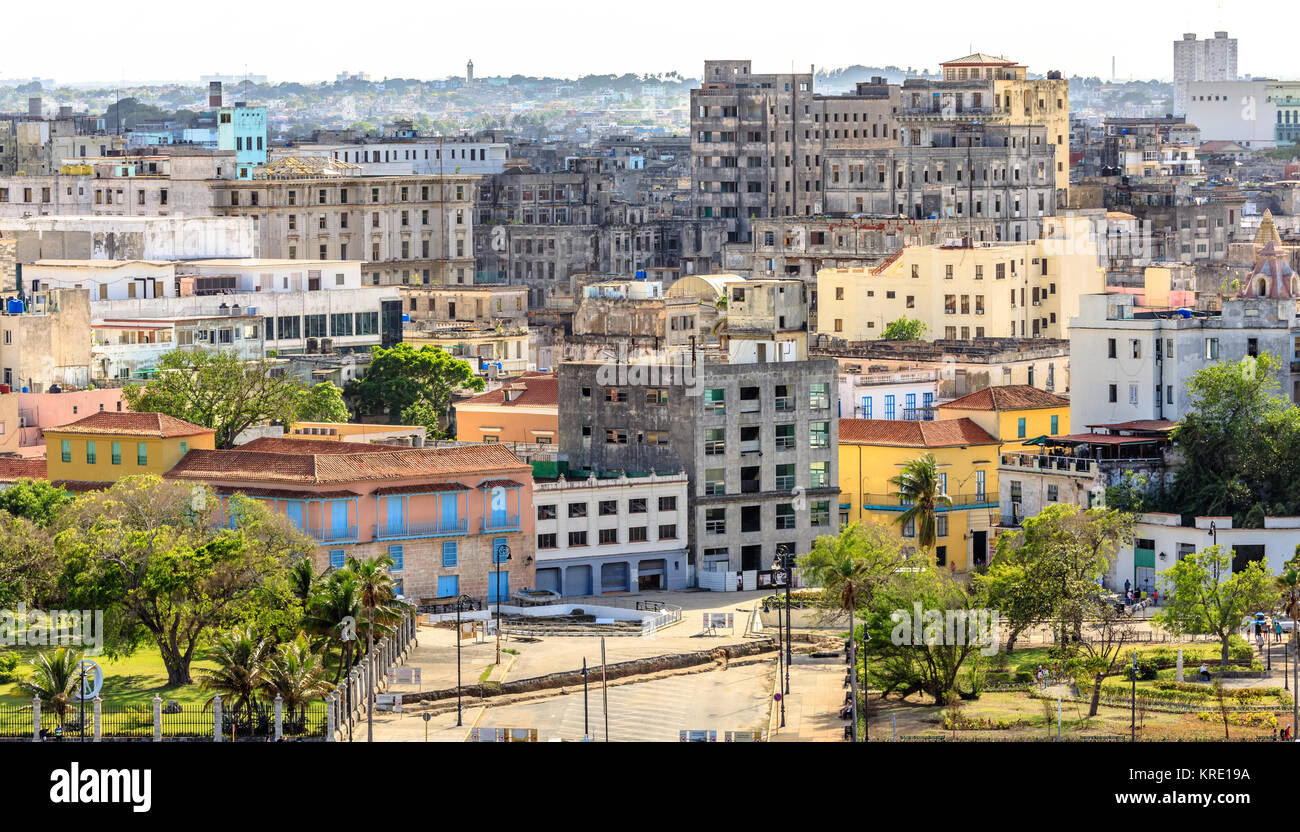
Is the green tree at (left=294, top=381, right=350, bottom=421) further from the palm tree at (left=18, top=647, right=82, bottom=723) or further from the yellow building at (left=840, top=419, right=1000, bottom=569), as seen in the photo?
the palm tree at (left=18, top=647, right=82, bottom=723)

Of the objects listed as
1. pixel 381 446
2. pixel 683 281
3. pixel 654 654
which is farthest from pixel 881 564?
pixel 683 281

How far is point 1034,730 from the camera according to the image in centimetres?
8181

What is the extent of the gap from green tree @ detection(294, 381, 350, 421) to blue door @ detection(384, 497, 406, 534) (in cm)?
2136

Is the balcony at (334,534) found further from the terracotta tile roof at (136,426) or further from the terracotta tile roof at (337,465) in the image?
the terracotta tile roof at (136,426)

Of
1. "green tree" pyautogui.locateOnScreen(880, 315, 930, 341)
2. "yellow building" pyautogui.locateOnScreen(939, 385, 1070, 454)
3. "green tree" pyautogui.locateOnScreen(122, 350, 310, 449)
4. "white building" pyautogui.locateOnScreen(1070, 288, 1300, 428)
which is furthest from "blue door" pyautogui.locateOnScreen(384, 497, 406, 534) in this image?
"green tree" pyautogui.locateOnScreen(880, 315, 930, 341)

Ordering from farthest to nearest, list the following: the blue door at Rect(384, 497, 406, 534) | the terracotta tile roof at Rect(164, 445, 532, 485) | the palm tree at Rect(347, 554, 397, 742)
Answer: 1. the blue door at Rect(384, 497, 406, 534)
2. the terracotta tile roof at Rect(164, 445, 532, 485)
3. the palm tree at Rect(347, 554, 397, 742)

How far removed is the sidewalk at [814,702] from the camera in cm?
8325

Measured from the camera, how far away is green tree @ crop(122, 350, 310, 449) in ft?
396

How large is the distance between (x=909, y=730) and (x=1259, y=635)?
59.2ft

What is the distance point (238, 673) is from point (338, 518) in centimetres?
2395

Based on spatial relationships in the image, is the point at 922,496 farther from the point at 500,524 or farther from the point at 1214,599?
the point at 1214,599

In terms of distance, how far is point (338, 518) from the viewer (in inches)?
4094

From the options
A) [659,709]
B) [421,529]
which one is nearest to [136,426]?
[421,529]

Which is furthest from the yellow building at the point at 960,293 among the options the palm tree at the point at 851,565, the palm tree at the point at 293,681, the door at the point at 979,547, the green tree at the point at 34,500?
the palm tree at the point at 293,681
